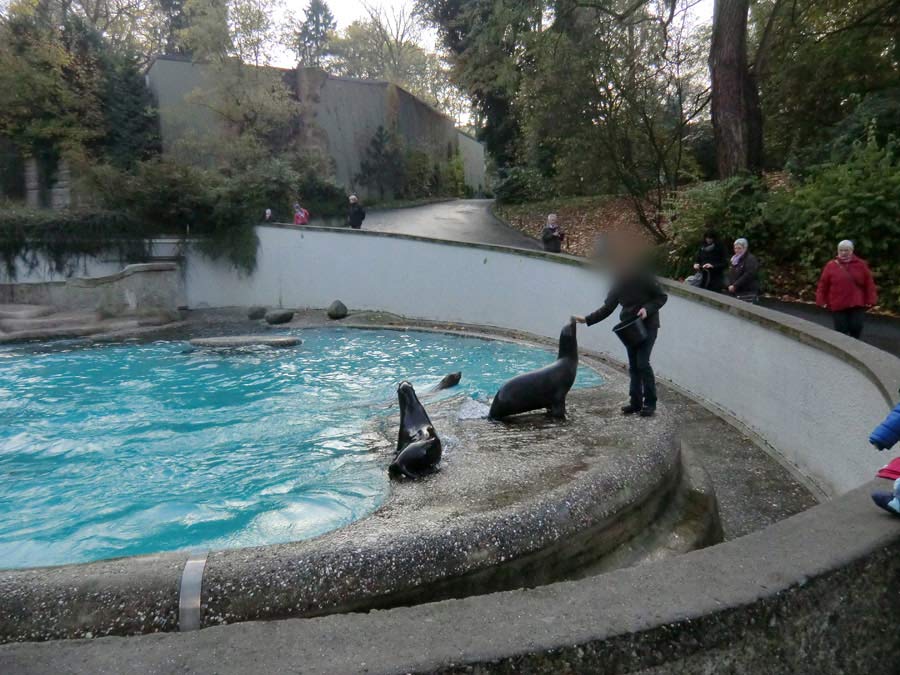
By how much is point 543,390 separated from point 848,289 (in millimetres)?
4266

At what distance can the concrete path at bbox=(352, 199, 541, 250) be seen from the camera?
20000 millimetres

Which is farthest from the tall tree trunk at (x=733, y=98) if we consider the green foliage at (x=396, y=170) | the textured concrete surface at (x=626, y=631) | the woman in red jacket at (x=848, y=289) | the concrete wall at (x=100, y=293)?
the green foliage at (x=396, y=170)

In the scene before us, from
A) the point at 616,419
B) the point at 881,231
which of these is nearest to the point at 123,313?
the point at 616,419

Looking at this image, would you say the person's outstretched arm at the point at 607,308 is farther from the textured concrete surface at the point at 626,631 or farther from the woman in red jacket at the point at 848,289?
the woman in red jacket at the point at 848,289

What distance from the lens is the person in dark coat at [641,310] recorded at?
18.5ft

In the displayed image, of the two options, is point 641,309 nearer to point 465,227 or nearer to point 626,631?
point 626,631

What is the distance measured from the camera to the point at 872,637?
2291mm

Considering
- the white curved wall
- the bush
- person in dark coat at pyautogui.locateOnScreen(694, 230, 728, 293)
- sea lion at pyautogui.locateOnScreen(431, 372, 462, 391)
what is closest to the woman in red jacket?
the white curved wall

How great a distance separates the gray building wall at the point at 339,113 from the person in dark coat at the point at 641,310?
22286mm

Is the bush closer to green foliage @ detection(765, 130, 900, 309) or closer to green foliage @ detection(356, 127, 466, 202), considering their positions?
green foliage @ detection(356, 127, 466, 202)

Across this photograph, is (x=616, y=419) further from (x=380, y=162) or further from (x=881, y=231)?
(x=380, y=162)

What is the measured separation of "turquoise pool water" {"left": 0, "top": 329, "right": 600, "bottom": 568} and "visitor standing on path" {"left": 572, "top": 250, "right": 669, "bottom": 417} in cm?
231

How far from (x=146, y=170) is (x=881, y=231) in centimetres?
1822

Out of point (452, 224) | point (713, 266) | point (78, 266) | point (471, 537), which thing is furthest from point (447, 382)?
point (452, 224)
